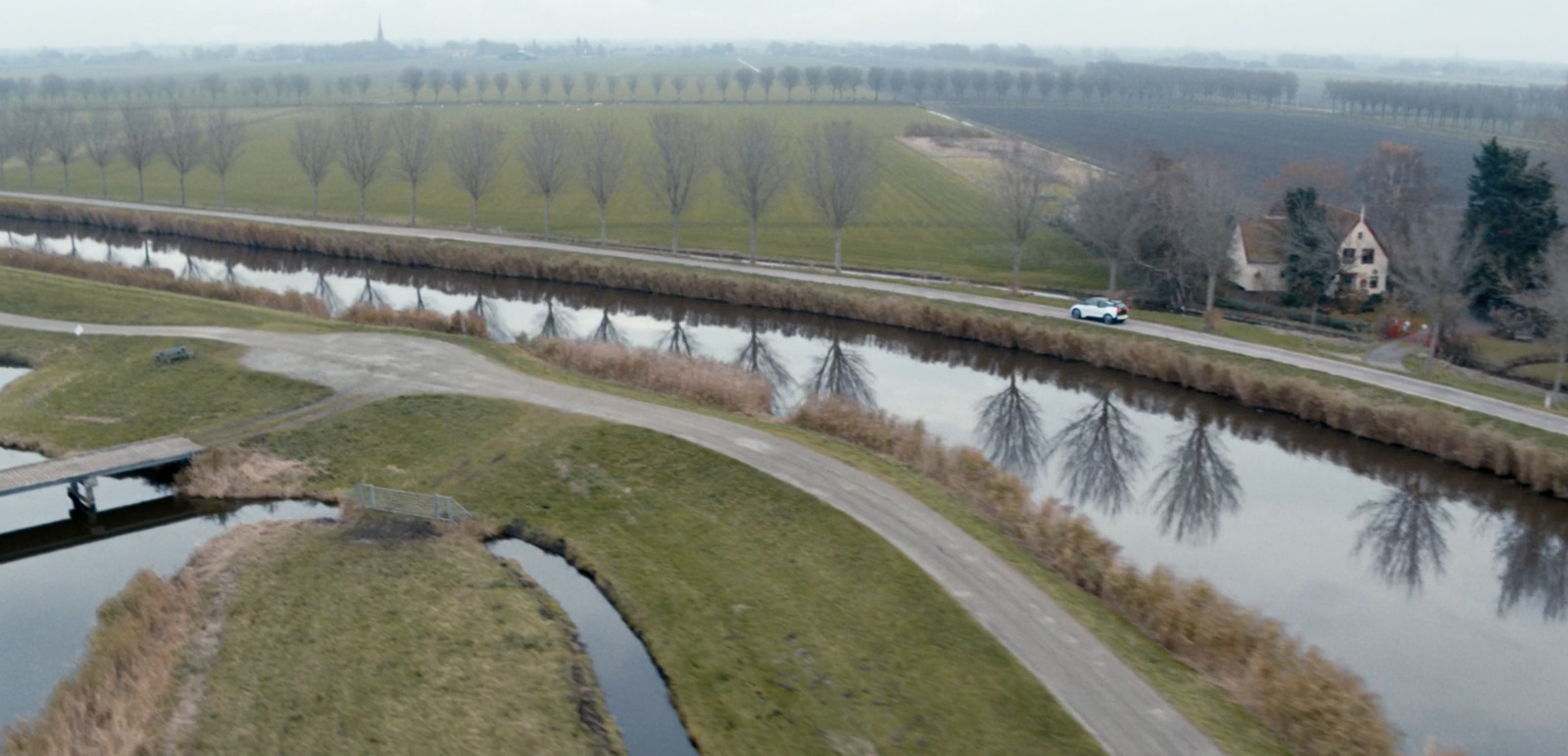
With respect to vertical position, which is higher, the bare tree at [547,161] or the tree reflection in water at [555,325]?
the bare tree at [547,161]

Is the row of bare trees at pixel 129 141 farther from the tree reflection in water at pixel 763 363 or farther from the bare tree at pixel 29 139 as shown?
the tree reflection in water at pixel 763 363

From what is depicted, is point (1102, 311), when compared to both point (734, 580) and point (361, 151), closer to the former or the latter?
point (734, 580)

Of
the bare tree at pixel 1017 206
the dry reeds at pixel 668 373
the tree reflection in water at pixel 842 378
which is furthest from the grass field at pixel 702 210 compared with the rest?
the dry reeds at pixel 668 373

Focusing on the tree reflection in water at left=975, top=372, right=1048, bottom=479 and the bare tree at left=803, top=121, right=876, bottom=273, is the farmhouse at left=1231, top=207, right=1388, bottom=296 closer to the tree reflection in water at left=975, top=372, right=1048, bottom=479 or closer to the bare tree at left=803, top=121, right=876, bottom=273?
the tree reflection in water at left=975, top=372, right=1048, bottom=479

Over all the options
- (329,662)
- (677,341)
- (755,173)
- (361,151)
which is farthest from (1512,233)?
(361,151)

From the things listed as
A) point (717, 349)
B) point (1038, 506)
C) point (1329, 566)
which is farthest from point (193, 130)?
point (1329, 566)

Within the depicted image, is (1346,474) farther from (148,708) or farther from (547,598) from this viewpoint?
(148,708)
